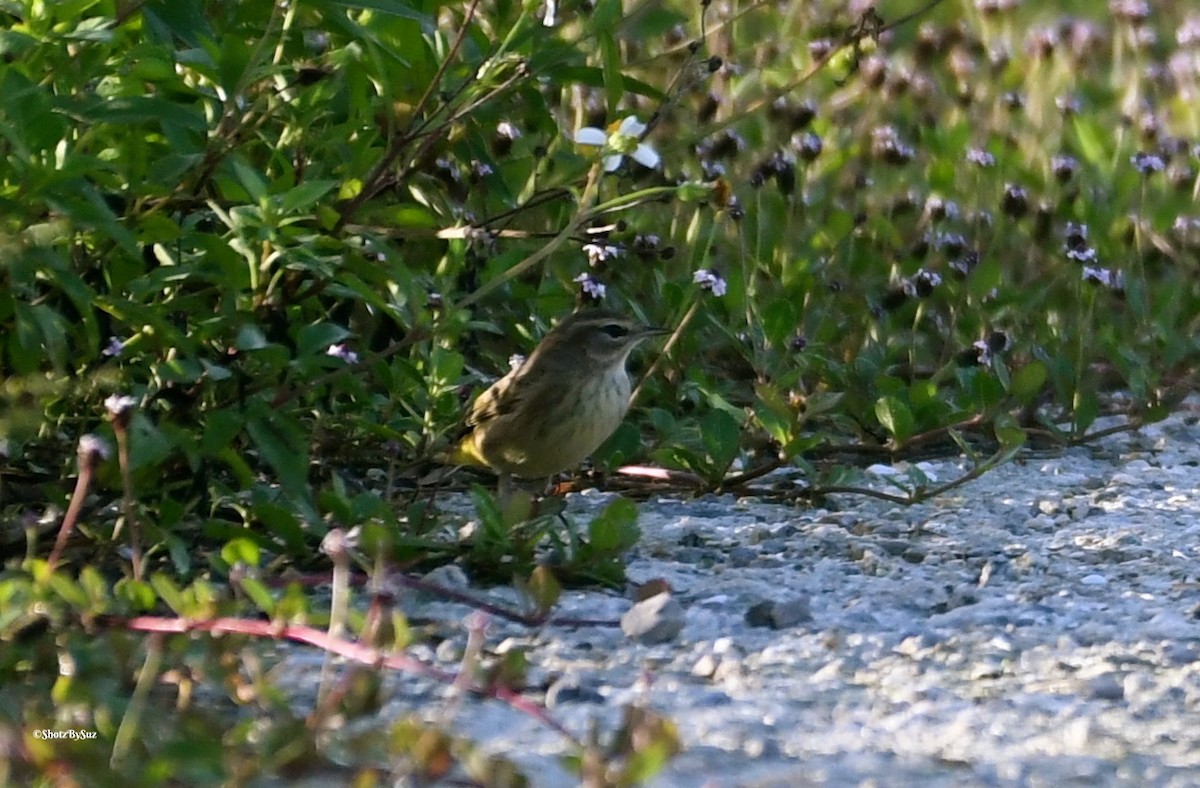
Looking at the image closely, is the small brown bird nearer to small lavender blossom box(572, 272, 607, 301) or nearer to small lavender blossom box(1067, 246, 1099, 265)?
small lavender blossom box(572, 272, 607, 301)

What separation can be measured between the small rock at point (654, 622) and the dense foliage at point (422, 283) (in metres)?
0.29

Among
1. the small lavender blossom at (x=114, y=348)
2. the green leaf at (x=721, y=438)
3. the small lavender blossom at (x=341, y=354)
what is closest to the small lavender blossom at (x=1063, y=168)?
the green leaf at (x=721, y=438)

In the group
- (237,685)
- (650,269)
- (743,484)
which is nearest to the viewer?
(237,685)

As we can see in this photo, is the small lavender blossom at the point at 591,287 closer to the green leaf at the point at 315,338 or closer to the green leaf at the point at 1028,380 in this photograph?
the green leaf at the point at 1028,380

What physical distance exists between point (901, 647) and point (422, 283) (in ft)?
5.37

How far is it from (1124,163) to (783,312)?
295cm

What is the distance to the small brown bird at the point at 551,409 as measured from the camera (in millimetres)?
5258

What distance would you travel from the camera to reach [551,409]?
5340mm

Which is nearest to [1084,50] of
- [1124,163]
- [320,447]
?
[1124,163]

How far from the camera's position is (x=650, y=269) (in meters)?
6.32

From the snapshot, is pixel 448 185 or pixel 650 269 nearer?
pixel 448 185

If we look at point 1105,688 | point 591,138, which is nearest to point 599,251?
point 591,138

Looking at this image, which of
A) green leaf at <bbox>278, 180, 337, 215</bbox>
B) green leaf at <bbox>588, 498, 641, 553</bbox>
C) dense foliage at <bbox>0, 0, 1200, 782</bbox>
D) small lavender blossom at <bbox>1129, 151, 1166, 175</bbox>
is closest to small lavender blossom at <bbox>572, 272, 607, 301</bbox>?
dense foliage at <bbox>0, 0, 1200, 782</bbox>

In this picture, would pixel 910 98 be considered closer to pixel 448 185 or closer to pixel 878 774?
pixel 448 185
